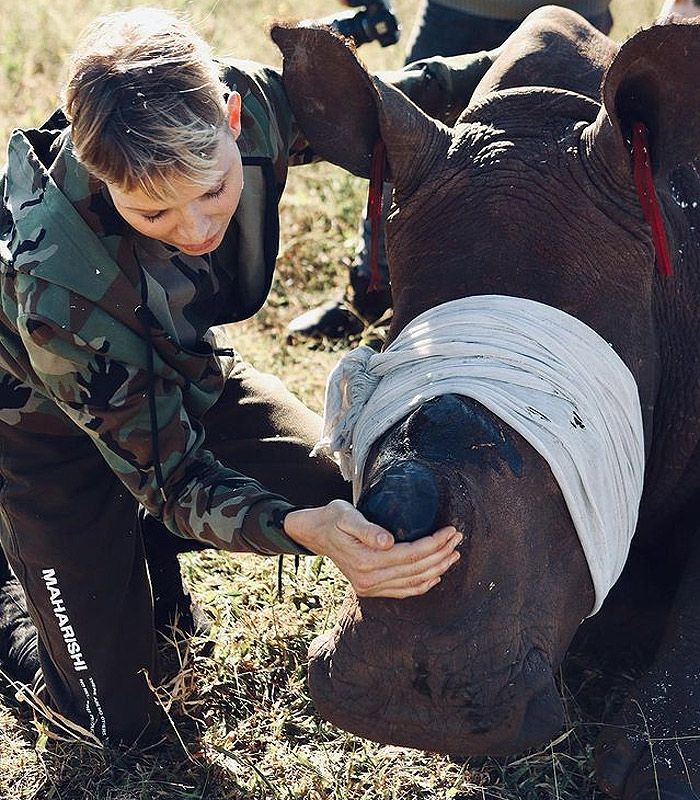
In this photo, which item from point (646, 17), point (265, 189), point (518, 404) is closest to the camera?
point (518, 404)

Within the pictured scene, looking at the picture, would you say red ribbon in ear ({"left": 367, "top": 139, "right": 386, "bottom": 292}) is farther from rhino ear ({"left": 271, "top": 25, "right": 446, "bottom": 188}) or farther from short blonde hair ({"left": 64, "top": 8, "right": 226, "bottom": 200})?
short blonde hair ({"left": 64, "top": 8, "right": 226, "bottom": 200})

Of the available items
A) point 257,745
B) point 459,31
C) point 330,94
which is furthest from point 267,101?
point 459,31

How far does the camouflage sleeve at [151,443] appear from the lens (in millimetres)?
3330

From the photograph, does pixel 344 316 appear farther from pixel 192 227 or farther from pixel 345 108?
pixel 192 227

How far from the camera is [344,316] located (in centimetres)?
630

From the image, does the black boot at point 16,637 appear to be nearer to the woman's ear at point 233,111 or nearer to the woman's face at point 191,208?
the woman's face at point 191,208

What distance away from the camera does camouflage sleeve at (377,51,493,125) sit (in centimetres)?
427

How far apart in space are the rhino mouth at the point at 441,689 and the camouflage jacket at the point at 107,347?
45cm

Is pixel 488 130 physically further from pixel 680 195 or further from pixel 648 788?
pixel 648 788

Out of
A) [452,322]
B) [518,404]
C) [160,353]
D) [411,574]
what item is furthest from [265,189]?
[411,574]

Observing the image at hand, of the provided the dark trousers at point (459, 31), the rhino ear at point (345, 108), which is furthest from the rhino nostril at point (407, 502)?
the dark trousers at point (459, 31)

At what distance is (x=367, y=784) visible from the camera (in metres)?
3.76

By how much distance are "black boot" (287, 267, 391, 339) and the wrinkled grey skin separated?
2376mm

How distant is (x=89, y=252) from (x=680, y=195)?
157cm
